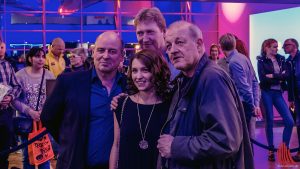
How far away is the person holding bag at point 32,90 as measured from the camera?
5.55 m

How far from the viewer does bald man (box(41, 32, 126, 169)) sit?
10.3 ft

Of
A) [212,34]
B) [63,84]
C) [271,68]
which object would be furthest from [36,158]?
[212,34]

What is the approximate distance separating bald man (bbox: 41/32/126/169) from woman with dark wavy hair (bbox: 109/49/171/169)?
195 mm

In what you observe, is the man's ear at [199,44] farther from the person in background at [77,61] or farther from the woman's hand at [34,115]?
the person in background at [77,61]

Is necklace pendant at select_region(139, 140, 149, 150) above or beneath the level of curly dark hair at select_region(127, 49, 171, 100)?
beneath

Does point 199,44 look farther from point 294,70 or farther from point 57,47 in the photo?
point 57,47

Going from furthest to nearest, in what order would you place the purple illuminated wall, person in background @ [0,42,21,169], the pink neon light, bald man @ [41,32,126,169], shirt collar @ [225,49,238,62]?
the pink neon light < the purple illuminated wall < shirt collar @ [225,49,238,62] < person in background @ [0,42,21,169] < bald man @ [41,32,126,169]

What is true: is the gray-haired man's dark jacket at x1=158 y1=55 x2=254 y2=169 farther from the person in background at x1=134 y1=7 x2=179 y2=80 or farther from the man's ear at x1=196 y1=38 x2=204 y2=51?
the person in background at x1=134 y1=7 x2=179 y2=80

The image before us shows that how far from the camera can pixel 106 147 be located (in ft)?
10.4

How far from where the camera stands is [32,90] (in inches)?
224

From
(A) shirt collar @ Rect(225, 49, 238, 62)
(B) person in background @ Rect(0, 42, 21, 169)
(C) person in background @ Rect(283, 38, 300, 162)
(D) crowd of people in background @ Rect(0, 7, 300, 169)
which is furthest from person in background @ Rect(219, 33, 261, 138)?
(D) crowd of people in background @ Rect(0, 7, 300, 169)

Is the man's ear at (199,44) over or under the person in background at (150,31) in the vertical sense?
under

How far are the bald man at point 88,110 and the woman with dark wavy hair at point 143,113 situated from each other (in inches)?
7.7

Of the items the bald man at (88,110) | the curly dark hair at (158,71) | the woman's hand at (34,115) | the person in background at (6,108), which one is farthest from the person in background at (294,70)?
the curly dark hair at (158,71)
